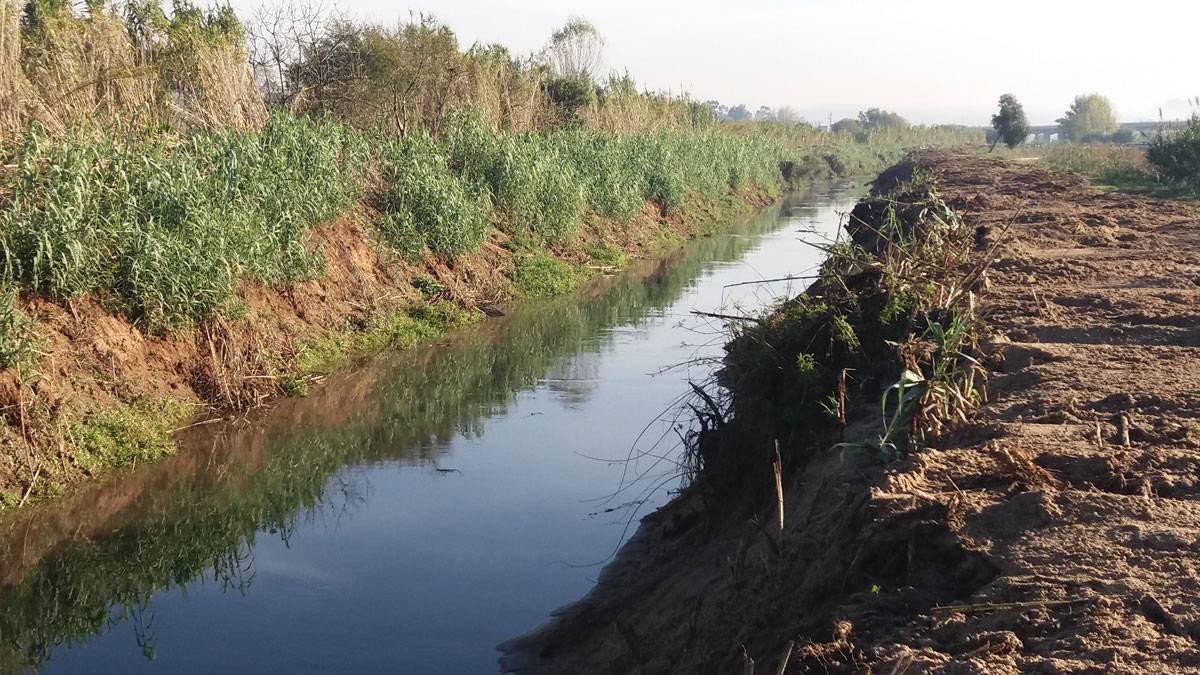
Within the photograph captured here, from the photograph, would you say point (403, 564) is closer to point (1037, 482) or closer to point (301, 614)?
point (301, 614)

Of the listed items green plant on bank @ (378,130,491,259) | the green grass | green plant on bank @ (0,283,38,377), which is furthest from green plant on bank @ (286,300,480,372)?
green plant on bank @ (0,283,38,377)

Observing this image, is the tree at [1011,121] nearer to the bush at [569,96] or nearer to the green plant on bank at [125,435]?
the bush at [569,96]

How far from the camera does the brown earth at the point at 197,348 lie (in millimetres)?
8109

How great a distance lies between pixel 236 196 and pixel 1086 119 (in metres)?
103

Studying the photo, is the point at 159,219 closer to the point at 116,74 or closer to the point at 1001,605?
the point at 116,74

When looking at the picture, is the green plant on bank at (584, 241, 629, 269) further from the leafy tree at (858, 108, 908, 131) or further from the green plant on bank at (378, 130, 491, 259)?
the leafy tree at (858, 108, 908, 131)

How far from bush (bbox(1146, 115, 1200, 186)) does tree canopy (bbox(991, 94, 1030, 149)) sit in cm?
2992

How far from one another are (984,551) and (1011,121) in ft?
188

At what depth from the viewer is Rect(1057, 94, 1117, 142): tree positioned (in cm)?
9844

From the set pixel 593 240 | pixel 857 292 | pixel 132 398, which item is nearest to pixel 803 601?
pixel 857 292

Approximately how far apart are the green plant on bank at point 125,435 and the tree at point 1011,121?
53268 millimetres

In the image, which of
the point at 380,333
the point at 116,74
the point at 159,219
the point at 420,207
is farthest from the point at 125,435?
the point at 420,207

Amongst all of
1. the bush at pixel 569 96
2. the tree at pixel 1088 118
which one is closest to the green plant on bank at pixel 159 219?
the bush at pixel 569 96

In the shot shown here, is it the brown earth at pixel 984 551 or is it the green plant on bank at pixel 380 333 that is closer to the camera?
the brown earth at pixel 984 551
